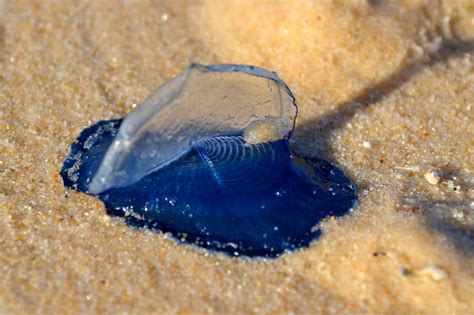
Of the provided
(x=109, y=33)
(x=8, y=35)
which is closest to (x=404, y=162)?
(x=109, y=33)

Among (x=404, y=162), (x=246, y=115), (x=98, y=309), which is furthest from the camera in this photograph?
(x=404, y=162)

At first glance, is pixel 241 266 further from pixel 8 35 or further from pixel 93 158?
pixel 8 35

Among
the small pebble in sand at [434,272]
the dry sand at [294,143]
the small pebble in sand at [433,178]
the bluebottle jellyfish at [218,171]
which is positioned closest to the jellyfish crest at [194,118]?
the bluebottle jellyfish at [218,171]

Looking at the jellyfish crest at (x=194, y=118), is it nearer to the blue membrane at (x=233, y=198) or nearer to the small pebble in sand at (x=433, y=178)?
the blue membrane at (x=233, y=198)

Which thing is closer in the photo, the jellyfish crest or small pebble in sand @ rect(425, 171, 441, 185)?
the jellyfish crest

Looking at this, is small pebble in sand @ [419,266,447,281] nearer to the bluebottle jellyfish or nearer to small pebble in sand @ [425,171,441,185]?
the bluebottle jellyfish

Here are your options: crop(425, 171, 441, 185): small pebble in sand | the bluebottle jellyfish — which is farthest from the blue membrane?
crop(425, 171, 441, 185): small pebble in sand
